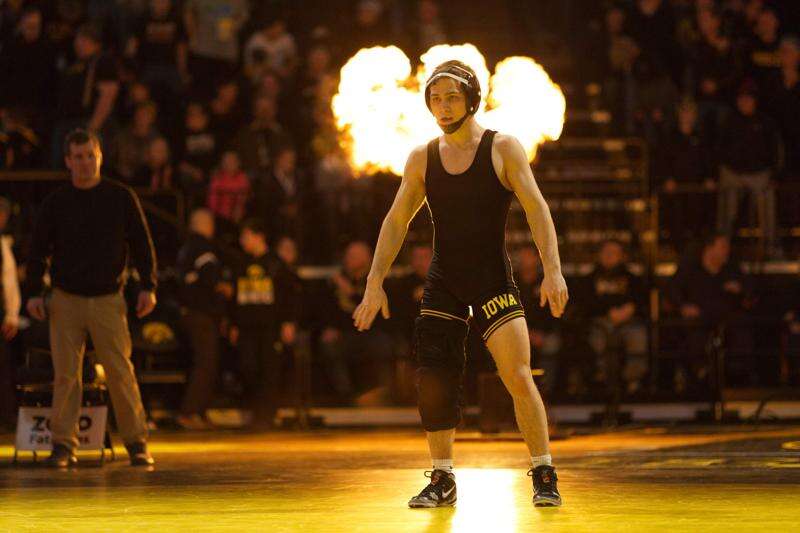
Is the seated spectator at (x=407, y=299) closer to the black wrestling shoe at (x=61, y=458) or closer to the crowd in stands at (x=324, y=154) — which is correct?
the crowd in stands at (x=324, y=154)

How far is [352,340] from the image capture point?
54.5 feet

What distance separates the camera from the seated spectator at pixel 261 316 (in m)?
15.9

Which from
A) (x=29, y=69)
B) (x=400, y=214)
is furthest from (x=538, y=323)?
(x=400, y=214)

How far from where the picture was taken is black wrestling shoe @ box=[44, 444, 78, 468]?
35.5 ft

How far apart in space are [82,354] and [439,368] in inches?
148

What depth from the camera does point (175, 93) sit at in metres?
19.1

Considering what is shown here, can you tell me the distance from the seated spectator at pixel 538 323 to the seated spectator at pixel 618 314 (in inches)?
15.7

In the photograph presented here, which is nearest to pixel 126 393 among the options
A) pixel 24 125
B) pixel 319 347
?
pixel 319 347

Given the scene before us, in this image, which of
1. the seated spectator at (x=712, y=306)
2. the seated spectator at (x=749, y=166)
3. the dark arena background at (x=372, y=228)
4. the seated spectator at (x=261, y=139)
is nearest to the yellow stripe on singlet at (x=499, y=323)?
the dark arena background at (x=372, y=228)

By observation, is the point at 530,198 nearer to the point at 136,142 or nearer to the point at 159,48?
the point at 136,142

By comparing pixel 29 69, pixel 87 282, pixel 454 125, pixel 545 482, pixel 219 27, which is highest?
pixel 219 27

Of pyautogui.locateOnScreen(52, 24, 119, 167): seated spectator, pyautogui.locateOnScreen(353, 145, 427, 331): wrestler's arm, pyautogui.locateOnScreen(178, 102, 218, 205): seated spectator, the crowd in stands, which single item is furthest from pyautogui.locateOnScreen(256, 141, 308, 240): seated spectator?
pyautogui.locateOnScreen(353, 145, 427, 331): wrestler's arm

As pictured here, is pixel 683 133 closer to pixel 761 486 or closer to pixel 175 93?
pixel 175 93

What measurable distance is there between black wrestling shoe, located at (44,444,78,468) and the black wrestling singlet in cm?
398
